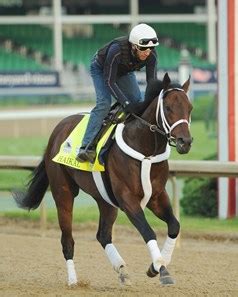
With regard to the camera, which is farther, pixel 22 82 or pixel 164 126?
pixel 22 82

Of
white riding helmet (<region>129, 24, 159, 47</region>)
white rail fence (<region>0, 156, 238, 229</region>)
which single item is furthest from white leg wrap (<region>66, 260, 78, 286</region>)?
white rail fence (<region>0, 156, 238, 229</region>)

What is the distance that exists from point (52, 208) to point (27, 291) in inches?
249

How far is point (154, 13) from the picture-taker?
39844mm

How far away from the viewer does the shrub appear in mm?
11859

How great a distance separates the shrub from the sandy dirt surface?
1.10 meters

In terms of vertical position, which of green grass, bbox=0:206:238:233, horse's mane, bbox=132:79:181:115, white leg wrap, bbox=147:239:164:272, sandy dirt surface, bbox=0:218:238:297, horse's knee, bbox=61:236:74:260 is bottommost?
green grass, bbox=0:206:238:233

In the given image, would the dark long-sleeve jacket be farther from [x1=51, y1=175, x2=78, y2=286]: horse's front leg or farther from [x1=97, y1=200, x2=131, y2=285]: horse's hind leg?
[x1=51, y1=175, x2=78, y2=286]: horse's front leg

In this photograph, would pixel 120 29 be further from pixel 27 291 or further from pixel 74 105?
pixel 27 291

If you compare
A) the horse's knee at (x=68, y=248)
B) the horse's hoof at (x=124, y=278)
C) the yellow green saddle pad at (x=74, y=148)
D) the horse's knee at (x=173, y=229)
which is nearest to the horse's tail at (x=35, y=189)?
the yellow green saddle pad at (x=74, y=148)

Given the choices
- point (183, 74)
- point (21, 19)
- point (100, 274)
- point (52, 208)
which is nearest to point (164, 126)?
point (100, 274)

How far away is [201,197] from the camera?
1202cm

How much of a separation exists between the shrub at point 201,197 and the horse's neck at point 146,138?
17.0ft

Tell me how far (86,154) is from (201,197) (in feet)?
16.6

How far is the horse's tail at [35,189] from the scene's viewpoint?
26.6 feet
